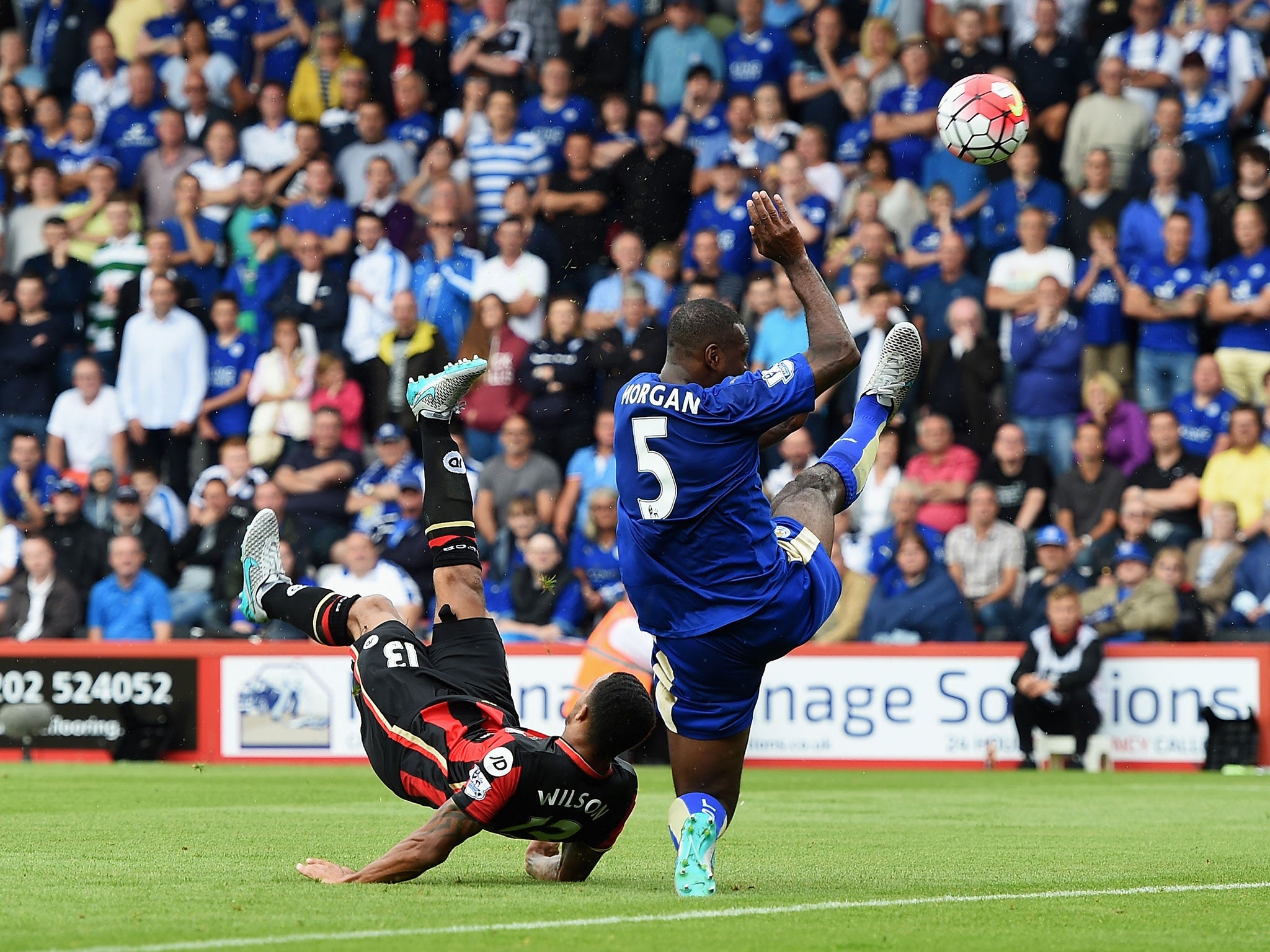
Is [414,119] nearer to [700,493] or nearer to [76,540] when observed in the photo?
[76,540]

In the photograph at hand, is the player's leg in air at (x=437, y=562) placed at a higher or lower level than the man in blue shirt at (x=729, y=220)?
lower

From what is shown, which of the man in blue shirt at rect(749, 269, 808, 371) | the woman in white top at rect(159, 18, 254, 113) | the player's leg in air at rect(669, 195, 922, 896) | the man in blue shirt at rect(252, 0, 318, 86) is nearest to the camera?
the player's leg in air at rect(669, 195, 922, 896)

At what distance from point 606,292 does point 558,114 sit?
269 cm

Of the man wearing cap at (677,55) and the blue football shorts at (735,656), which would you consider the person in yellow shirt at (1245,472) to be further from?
the blue football shorts at (735,656)

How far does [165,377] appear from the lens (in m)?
20.2

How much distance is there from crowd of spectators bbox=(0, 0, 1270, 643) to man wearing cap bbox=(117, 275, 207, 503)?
0.04m

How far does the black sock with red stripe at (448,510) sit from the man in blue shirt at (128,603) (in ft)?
33.1

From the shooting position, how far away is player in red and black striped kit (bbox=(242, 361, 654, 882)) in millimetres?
7344

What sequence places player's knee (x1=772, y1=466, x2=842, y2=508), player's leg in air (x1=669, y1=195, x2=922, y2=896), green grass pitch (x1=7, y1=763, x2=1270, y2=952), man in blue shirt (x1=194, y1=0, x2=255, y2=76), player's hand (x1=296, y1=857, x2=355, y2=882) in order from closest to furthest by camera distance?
green grass pitch (x1=7, y1=763, x2=1270, y2=952) < player's leg in air (x1=669, y1=195, x2=922, y2=896) < player's hand (x1=296, y1=857, x2=355, y2=882) < player's knee (x1=772, y1=466, x2=842, y2=508) < man in blue shirt (x1=194, y1=0, x2=255, y2=76)

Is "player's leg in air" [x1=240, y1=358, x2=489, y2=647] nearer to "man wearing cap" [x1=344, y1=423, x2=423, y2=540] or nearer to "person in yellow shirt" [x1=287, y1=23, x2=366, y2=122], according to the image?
"man wearing cap" [x1=344, y1=423, x2=423, y2=540]

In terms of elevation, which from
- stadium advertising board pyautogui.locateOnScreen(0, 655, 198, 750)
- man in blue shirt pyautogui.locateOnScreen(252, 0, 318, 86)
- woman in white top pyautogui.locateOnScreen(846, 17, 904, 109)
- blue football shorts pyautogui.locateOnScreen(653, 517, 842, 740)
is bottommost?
stadium advertising board pyautogui.locateOnScreen(0, 655, 198, 750)

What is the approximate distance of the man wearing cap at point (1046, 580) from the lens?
16.5m

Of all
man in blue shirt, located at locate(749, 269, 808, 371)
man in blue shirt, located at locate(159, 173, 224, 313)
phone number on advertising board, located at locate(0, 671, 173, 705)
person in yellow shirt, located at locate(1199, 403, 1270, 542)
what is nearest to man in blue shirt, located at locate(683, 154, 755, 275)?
man in blue shirt, located at locate(749, 269, 808, 371)

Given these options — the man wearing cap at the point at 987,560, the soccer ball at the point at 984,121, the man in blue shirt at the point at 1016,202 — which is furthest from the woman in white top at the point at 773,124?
the soccer ball at the point at 984,121
